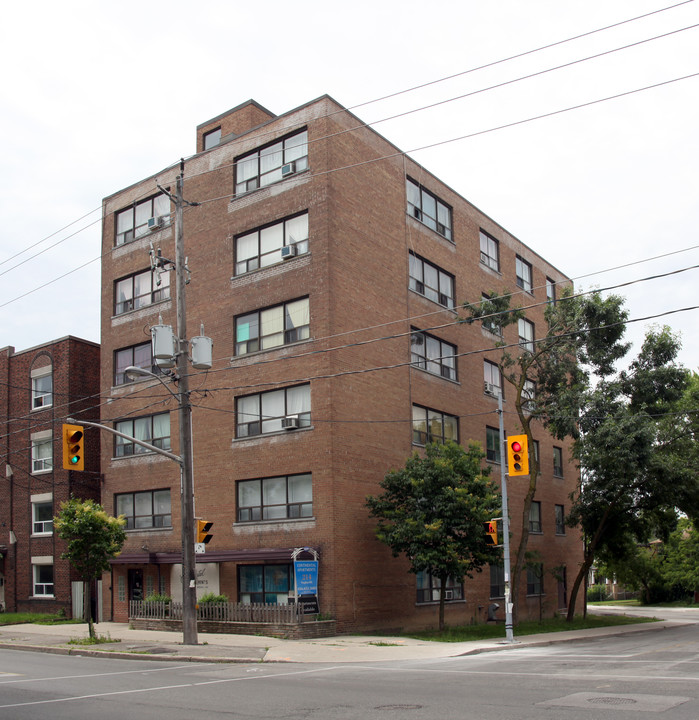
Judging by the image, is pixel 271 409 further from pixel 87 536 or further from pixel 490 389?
pixel 490 389

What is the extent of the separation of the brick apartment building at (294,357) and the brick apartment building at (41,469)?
6.67 ft

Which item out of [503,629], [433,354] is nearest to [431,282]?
[433,354]

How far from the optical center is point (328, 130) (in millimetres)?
30375

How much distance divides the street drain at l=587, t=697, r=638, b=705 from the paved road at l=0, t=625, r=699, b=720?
0.05 feet

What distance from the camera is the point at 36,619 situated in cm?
3466

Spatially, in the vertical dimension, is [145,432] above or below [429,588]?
above

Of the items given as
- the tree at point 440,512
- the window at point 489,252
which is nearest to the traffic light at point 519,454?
the tree at point 440,512

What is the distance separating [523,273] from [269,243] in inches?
757

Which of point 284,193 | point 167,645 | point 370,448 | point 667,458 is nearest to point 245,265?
point 284,193

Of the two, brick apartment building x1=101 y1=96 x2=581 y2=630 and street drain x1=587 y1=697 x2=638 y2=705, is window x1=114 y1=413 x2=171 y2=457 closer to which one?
brick apartment building x1=101 y1=96 x2=581 y2=630

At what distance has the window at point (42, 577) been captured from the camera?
3712 centimetres

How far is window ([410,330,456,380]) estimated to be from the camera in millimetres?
33750

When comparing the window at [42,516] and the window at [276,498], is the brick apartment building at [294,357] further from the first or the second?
A: the window at [42,516]

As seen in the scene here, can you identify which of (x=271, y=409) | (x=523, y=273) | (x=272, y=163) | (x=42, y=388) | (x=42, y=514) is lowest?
(x=42, y=514)
